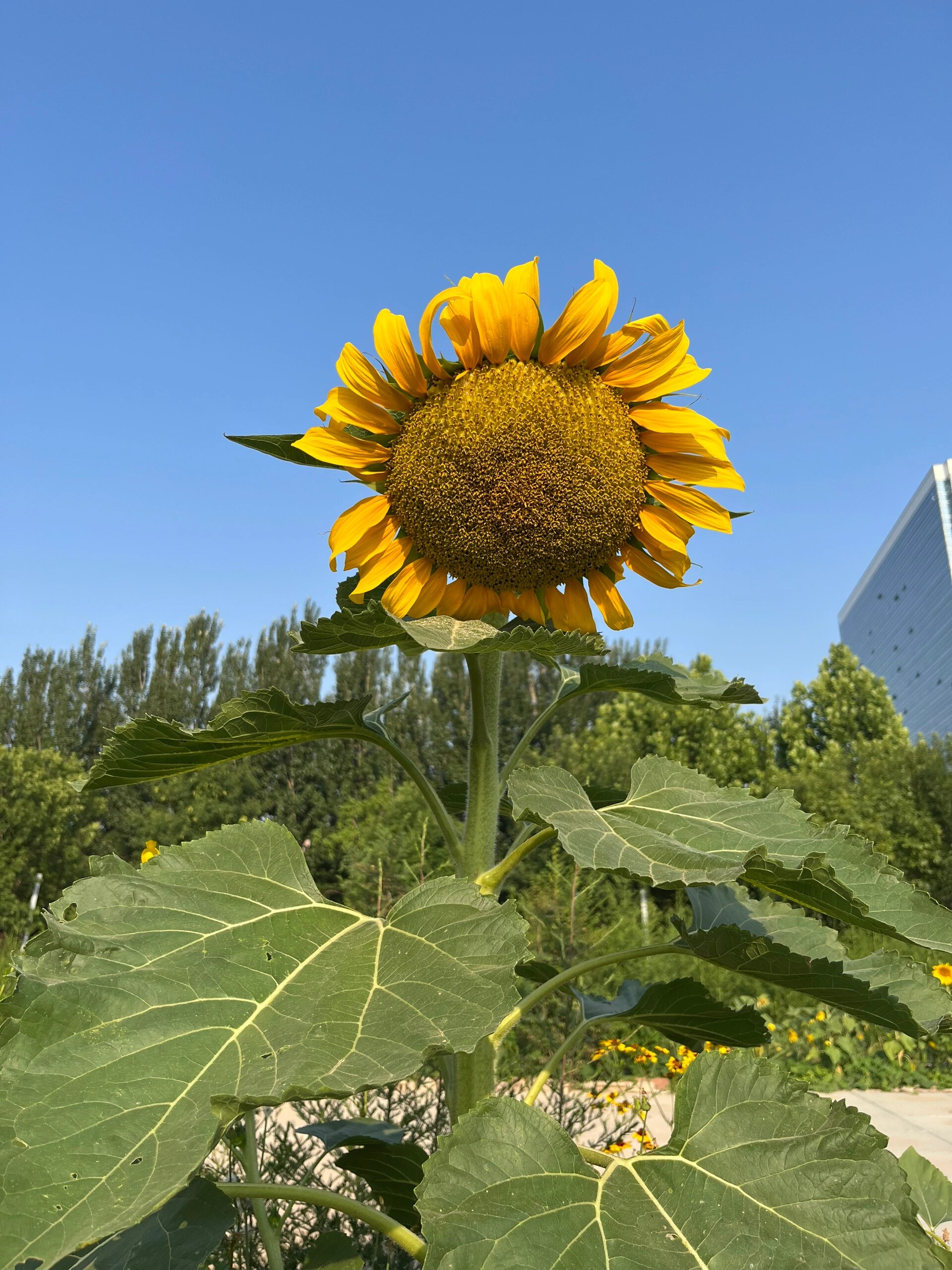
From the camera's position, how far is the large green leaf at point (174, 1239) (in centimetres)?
102

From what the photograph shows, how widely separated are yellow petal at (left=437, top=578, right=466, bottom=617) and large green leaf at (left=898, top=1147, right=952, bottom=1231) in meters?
1.47

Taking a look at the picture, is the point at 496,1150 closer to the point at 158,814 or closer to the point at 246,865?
the point at 246,865

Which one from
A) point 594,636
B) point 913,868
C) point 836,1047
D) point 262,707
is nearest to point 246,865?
point 262,707

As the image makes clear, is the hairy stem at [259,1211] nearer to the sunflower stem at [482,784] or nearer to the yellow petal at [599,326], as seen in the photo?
the sunflower stem at [482,784]

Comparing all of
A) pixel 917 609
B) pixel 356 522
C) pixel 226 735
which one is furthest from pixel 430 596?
pixel 917 609

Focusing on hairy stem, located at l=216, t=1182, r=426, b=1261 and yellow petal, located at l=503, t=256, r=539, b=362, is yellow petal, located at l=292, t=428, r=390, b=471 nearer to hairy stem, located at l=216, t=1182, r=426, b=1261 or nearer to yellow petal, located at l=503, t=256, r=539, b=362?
yellow petal, located at l=503, t=256, r=539, b=362

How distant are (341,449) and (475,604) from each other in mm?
311

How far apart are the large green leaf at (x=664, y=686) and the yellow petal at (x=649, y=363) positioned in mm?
436

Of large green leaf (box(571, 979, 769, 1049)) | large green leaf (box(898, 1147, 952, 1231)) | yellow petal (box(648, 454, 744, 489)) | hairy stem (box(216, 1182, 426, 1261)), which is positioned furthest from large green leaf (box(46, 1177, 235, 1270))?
large green leaf (box(898, 1147, 952, 1231))

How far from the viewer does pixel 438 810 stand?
1.37 metres

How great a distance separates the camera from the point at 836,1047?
7652 millimetres

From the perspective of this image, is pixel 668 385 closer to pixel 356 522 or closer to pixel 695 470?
pixel 695 470

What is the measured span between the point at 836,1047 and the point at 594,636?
311 inches

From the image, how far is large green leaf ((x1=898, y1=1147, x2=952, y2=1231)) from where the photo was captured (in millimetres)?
1865
